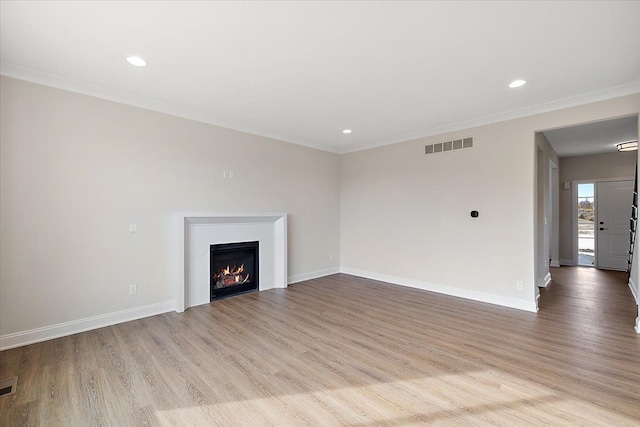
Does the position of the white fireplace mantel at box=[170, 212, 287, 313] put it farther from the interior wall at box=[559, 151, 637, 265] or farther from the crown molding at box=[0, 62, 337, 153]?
the interior wall at box=[559, 151, 637, 265]

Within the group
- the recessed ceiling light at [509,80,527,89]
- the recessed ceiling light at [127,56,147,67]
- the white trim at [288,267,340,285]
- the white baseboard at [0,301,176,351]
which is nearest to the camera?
the recessed ceiling light at [127,56,147,67]

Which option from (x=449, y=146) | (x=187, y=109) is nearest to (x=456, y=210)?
(x=449, y=146)

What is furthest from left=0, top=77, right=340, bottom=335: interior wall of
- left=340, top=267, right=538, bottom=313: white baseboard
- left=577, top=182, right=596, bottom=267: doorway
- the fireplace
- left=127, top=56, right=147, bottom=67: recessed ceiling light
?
left=577, top=182, right=596, bottom=267: doorway

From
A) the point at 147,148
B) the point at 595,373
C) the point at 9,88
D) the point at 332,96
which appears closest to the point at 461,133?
the point at 332,96

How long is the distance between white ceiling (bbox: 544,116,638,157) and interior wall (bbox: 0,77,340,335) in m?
5.70

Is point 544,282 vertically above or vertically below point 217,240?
below

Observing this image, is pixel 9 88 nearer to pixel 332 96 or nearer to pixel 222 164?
pixel 222 164

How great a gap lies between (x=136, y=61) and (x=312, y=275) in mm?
4500

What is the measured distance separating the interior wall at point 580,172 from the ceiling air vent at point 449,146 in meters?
4.87

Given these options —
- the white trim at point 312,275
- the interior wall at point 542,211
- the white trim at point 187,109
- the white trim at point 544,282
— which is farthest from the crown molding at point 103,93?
the white trim at point 544,282

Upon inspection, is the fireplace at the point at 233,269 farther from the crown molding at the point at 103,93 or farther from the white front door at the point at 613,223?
the white front door at the point at 613,223

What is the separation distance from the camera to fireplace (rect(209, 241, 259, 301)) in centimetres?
455

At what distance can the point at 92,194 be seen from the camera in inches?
133

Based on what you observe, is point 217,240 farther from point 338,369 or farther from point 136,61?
point 338,369
